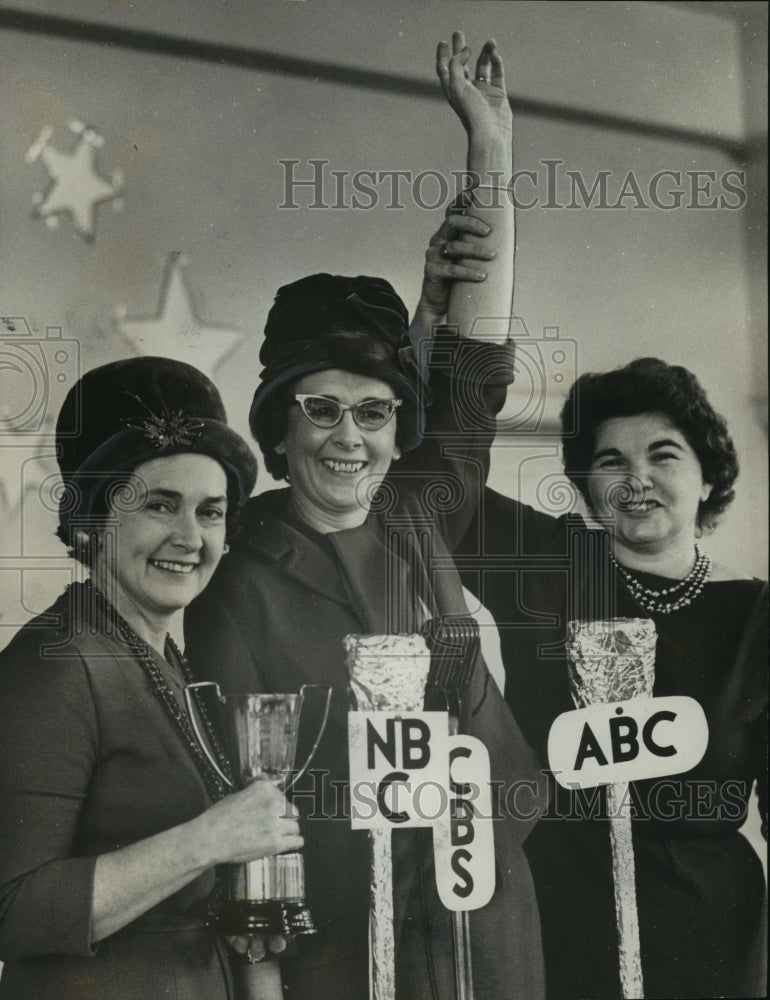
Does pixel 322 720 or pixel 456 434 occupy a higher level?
pixel 456 434

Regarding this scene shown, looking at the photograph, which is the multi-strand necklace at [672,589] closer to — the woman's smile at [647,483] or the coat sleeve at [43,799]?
the woman's smile at [647,483]

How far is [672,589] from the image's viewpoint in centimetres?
173

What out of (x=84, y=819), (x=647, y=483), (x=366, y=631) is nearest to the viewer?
(x=84, y=819)

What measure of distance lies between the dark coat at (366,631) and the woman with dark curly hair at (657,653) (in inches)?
1.7

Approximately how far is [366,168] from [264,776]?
36.1 inches

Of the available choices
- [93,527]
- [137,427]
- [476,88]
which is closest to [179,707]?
[93,527]

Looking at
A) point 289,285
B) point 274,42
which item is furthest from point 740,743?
point 274,42

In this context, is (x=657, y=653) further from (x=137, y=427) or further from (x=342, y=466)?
(x=137, y=427)

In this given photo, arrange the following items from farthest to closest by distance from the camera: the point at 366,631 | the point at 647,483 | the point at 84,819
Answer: the point at 647,483 < the point at 366,631 < the point at 84,819

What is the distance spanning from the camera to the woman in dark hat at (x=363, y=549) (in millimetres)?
1576

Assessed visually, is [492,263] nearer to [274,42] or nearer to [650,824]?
[274,42]

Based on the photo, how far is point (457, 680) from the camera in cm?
163

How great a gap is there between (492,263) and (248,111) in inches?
17.1

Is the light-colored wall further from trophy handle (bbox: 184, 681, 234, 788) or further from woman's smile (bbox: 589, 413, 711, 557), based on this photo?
trophy handle (bbox: 184, 681, 234, 788)
